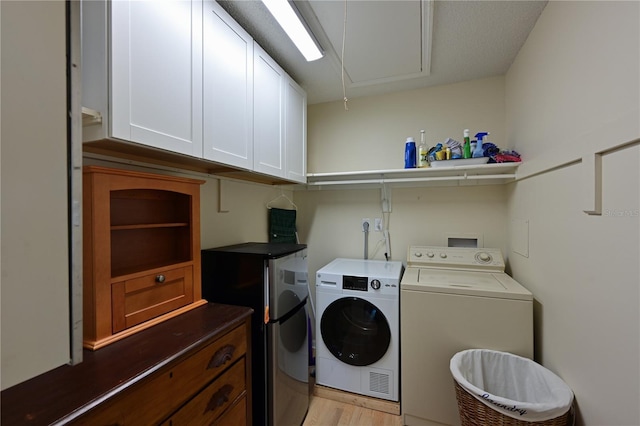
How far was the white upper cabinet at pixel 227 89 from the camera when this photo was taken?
1.28m

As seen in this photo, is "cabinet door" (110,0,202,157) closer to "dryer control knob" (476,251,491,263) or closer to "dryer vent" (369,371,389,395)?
"dryer vent" (369,371,389,395)

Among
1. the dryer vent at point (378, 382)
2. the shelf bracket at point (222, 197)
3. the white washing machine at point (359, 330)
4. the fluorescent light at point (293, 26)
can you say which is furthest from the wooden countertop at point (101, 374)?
the fluorescent light at point (293, 26)

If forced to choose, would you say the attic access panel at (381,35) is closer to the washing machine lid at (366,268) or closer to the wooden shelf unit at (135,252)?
the wooden shelf unit at (135,252)

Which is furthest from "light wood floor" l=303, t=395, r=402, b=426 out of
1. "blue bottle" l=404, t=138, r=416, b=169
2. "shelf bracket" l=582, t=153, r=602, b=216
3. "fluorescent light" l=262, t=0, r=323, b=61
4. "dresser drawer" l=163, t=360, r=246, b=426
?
"fluorescent light" l=262, t=0, r=323, b=61

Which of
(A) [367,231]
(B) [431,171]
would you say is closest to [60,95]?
(B) [431,171]

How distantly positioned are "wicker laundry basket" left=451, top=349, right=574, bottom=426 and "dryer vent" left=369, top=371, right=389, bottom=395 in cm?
63

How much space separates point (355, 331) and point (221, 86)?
6.17 feet

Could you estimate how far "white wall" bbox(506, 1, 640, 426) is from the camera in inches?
34.2

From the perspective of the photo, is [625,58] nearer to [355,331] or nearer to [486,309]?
[486,309]

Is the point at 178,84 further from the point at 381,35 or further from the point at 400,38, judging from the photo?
the point at 400,38

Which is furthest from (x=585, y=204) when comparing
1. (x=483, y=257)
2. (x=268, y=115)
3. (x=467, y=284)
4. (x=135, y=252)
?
(x=135, y=252)

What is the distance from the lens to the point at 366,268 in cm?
222

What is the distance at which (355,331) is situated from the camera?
203 centimetres

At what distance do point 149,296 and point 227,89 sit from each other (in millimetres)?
1082
